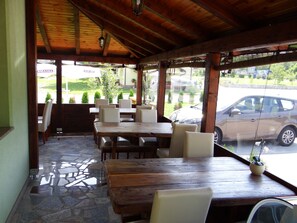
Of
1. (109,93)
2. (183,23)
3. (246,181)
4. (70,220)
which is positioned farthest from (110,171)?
(109,93)

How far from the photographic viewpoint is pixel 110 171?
2.38 meters

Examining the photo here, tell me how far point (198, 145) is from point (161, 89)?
301cm

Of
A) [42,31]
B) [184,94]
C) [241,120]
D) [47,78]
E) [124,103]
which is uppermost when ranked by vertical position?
[42,31]

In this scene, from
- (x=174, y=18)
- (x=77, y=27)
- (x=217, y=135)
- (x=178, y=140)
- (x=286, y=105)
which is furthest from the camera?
(x=77, y=27)

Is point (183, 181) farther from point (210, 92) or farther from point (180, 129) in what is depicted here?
point (210, 92)

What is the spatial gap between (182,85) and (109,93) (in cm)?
347

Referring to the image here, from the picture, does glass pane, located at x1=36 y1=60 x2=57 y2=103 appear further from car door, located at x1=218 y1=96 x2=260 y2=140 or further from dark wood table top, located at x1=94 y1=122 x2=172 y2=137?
car door, located at x1=218 y1=96 x2=260 y2=140

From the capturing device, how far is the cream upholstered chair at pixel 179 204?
63.0 inches

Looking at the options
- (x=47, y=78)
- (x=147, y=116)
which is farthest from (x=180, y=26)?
(x=47, y=78)

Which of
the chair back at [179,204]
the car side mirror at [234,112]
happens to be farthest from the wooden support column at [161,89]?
the chair back at [179,204]

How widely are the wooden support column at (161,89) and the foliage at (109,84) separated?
2.69 m

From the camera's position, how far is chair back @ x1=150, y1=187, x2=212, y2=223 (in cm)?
160

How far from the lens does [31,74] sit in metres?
3.82

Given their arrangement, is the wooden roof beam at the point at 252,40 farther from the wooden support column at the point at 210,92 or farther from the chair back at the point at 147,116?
the chair back at the point at 147,116
